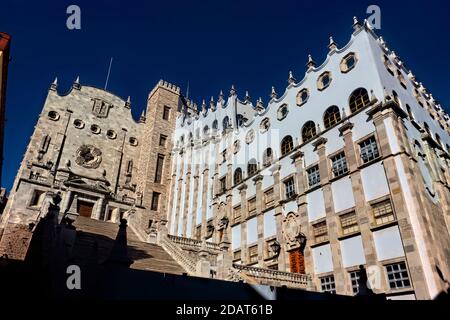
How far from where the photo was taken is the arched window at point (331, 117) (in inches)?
818

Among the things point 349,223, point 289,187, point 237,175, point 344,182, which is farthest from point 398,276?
point 237,175

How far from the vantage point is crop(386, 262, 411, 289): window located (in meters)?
13.9

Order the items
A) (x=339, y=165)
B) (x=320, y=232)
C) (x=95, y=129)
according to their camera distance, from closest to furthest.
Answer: (x=320, y=232)
(x=339, y=165)
(x=95, y=129)

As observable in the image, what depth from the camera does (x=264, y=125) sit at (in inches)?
1106

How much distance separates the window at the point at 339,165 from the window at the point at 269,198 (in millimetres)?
5711

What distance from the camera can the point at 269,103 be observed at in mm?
28141

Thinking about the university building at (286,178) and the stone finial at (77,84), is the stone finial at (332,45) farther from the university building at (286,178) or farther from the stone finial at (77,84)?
the stone finial at (77,84)

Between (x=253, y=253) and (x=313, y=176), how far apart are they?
779 cm

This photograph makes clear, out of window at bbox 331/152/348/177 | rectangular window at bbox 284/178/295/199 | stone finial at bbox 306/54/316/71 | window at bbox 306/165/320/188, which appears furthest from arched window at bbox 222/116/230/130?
window at bbox 331/152/348/177

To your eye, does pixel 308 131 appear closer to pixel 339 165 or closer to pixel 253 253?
pixel 339 165

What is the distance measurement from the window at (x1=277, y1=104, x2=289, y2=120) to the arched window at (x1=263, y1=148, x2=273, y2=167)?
304 centimetres

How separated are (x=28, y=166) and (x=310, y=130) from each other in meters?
26.7

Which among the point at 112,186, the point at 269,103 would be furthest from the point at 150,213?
the point at 269,103

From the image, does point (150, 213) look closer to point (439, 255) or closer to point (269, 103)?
point (269, 103)
